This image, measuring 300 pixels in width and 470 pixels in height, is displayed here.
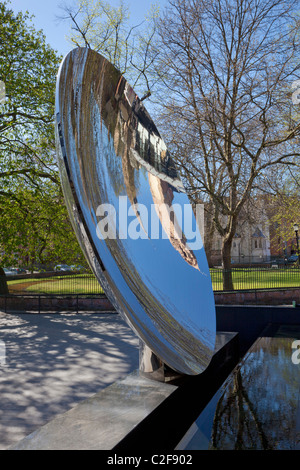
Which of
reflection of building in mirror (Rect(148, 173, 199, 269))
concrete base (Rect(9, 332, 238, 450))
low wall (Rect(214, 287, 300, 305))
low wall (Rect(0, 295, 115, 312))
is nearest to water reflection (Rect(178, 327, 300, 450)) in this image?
concrete base (Rect(9, 332, 238, 450))

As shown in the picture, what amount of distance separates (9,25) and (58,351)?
45.5 feet

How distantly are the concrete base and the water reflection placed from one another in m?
0.40

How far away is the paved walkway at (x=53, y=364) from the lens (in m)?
5.94

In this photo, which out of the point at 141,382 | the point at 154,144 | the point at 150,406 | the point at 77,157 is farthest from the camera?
the point at 154,144

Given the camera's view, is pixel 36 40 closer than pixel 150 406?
No

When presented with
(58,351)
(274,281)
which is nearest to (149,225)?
(58,351)

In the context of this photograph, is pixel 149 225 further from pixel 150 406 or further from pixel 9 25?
pixel 9 25

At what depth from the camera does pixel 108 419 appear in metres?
3.67

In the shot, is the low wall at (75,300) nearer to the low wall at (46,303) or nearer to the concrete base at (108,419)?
the low wall at (46,303)

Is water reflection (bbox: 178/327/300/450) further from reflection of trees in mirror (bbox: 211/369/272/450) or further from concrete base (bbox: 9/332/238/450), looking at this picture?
concrete base (bbox: 9/332/238/450)

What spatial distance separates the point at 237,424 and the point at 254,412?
1.20 feet

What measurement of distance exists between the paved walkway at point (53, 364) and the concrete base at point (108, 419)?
1484mm

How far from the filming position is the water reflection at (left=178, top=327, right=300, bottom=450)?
3.82 metres

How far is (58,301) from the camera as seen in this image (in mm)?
17797
